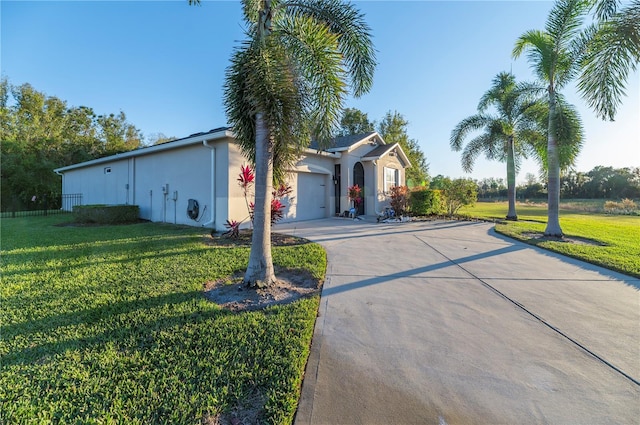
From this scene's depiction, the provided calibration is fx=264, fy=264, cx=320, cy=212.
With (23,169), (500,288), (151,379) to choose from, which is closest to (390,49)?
(500,288)

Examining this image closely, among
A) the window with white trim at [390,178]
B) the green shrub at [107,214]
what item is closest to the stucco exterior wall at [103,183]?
the green shrub at [107,214]

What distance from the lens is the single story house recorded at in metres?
9.47

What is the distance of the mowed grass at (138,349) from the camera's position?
6.30 feet

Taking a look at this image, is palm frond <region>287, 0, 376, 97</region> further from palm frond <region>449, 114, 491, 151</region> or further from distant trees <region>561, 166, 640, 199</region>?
distant trees <region>561, 166, 640, 199</region>

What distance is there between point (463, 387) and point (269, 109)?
4.11m

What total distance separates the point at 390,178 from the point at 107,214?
14.9m

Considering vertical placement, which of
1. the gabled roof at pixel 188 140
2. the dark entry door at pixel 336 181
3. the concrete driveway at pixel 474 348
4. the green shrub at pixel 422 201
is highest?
the gabled roof at pixel 188 140

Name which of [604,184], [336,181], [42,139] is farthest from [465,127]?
[604,184]

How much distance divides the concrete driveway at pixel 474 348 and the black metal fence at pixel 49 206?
2207cm

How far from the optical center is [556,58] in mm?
8734

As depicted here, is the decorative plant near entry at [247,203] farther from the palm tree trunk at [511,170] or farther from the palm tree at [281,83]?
the palm tree trunk at [511,170]

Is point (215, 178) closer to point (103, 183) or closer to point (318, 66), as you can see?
point (318, 66)

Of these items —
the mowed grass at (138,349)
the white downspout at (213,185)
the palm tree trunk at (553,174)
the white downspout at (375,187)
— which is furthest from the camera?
the white downspout at (375,187)

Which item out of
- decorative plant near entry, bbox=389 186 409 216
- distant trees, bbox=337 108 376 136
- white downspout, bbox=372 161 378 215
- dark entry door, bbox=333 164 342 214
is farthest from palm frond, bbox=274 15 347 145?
distant trees, bbox=337 108 376 136
